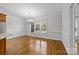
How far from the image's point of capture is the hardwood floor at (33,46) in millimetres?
1883

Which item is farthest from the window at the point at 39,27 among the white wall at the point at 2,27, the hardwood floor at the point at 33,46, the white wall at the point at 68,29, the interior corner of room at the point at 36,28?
the white wall at the point at 2,27

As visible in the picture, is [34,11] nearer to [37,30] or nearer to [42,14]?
[42,14]

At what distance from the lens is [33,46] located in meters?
1.98

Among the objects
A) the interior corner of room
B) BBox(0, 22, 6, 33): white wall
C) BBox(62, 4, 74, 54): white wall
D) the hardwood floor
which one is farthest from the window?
BBox(0, 22, 6, 33): white wall

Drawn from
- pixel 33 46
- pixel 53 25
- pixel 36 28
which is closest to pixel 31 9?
pixel 36 28

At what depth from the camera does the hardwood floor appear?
1.88 metres

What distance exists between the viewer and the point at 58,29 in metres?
1.93

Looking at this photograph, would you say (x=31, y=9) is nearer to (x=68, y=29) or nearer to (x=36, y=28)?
(x=36, y=28)

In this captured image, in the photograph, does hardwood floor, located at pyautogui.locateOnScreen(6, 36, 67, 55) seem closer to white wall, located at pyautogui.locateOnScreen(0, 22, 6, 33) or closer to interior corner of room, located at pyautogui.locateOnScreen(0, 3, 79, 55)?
interior corner of room, located at pyautogui.locateOnScreen(0, 3, 79, 55)

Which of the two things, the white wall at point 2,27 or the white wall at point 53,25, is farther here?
the white wall at point 53,25

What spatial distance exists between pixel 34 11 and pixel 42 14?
0.52 ft

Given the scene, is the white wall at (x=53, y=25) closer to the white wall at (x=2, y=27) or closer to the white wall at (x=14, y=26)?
the white wall at (x=14, y=26)

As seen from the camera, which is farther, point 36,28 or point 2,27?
point 36,28
